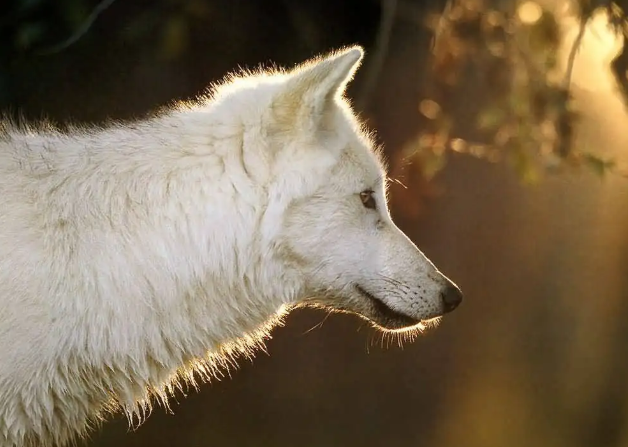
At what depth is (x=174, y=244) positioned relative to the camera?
1.77 meters

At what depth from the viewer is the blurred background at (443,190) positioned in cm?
270

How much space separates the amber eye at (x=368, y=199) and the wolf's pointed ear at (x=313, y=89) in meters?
0.25

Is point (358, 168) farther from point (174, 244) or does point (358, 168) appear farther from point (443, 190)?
point (443, 190)

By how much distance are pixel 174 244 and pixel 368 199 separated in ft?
1.74

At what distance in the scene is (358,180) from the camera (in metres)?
1.94

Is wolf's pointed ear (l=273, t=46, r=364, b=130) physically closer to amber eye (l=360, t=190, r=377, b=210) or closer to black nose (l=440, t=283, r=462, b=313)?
amber eye (l=360, t=190, r=377, b=210)

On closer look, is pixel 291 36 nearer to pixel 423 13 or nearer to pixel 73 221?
pixel 423 13

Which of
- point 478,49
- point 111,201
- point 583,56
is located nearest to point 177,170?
point 111,201

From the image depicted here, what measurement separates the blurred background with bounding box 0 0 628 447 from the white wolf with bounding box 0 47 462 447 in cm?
85

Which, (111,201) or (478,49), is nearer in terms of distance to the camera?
(111,201)

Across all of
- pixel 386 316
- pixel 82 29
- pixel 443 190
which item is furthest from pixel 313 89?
pixel 443 190

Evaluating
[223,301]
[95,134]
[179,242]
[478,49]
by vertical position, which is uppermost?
[478,49]

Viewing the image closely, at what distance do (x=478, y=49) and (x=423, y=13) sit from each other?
32cm

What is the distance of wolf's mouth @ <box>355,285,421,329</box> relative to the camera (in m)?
1.96
